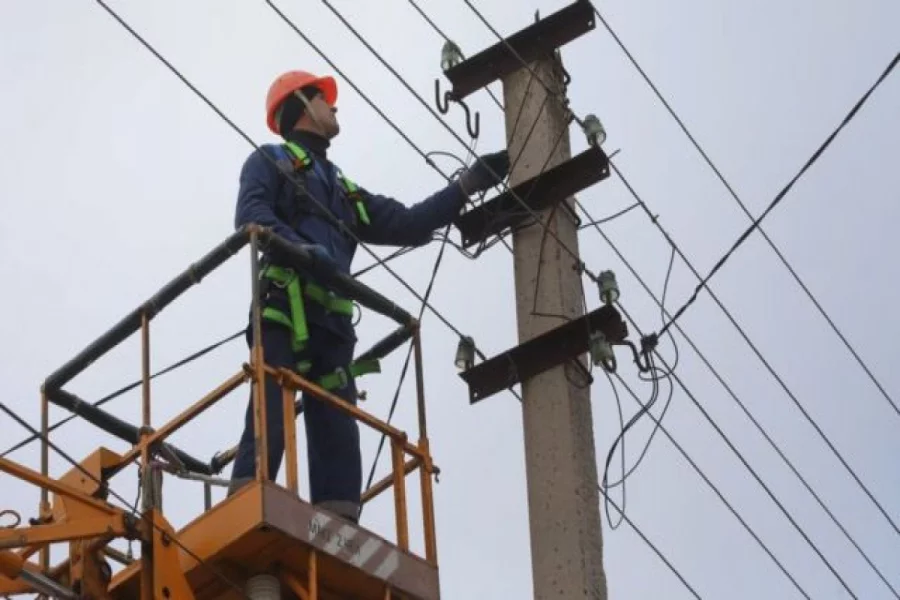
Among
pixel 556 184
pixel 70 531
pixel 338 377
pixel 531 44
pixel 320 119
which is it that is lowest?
pixel 70 531

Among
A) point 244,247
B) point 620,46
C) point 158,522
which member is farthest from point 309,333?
point 620,46

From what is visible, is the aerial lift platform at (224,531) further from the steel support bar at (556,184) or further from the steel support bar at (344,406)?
the steel support bar at (556,184)

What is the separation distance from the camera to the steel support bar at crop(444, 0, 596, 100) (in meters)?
12.4

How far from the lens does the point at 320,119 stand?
1239 cm

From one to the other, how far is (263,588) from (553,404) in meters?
1.81

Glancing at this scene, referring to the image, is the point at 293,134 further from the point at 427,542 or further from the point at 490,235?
the point at 427,542

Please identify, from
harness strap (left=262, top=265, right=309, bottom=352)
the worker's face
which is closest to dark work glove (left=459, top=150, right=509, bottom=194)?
the worker's face

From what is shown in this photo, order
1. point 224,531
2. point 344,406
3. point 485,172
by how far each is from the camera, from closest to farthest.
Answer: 1. point 224,531
2. point 344,406
3. point 485,172

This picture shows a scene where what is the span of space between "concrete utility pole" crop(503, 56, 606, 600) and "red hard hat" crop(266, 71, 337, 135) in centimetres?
101

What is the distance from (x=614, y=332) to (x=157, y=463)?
7.71ft

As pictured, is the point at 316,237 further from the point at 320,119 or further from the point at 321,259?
the point at 320,119

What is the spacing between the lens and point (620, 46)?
1330 centimetres

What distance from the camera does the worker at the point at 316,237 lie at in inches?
439

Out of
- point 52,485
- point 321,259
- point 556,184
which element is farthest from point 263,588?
point 556,184
